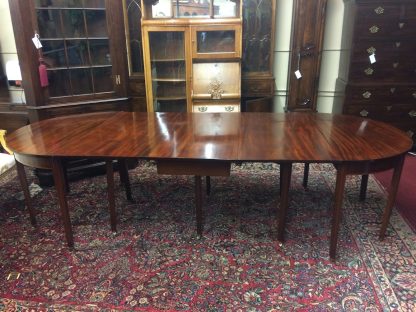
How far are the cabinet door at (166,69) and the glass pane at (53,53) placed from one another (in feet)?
2.57

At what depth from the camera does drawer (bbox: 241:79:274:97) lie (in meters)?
3.57

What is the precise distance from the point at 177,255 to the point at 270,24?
2.53 meters

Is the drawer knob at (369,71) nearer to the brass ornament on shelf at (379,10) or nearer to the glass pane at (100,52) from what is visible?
the brass ornament on shelf at (379,10)

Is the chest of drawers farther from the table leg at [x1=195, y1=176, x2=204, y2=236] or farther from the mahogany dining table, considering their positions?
the table leg at [x1=195, y1=176, x2=204, y2=236]

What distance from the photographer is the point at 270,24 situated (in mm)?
3445

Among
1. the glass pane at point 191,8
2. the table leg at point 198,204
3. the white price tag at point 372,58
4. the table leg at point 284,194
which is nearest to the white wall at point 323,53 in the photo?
the white price tag at point 372,58

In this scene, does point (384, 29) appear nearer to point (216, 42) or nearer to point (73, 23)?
point (216, 42)

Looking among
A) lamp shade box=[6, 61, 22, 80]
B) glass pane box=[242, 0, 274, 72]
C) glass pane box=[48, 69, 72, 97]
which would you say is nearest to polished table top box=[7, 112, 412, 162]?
glass pane box=[48, 69, 72, 97]

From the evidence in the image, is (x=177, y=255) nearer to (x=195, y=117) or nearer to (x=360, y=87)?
(x=195, y=117)

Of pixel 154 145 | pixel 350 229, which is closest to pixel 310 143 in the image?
pixel 350 229

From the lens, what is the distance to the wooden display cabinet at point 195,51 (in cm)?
327

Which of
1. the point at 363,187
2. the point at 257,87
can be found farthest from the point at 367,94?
the point at 363,187

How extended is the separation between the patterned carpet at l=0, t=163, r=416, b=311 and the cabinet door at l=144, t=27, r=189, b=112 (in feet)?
3.90

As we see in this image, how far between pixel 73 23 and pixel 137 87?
0.94 m
